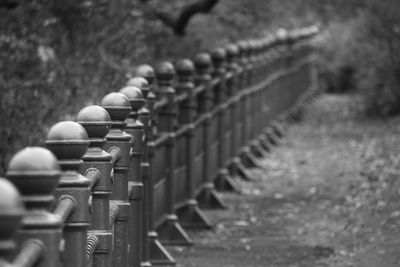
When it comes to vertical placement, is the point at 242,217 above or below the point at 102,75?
below

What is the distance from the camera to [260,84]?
17.5m

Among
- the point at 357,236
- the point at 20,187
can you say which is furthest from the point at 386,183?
the point at 20,187

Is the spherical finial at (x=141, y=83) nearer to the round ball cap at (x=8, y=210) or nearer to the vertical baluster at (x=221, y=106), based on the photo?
the round ball cap at (x=8, y=210)

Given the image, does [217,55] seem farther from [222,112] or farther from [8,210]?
[8,210]

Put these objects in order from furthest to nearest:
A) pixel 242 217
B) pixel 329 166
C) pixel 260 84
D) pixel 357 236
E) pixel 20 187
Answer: pixel 260 84 → pixel 329 166 → pixel 242 217 → pixel 357 236 → pixel 20 187

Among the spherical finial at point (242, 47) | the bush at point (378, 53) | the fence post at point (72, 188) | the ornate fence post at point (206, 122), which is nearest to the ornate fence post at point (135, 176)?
the fence post at point (72, 188)

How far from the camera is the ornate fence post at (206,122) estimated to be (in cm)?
1121

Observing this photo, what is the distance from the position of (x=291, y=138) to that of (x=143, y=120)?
13.0 meters

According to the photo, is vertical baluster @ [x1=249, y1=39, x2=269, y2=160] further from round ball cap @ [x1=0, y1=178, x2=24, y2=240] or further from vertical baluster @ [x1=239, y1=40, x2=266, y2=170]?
round ball cap @ [x1=0, y1=178, x2=24, y2=240]

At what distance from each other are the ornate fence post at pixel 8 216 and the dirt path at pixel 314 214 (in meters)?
5.84

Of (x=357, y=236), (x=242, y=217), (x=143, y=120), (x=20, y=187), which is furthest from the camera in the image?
(x=242, y=217)

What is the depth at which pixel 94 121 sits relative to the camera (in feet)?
15.9

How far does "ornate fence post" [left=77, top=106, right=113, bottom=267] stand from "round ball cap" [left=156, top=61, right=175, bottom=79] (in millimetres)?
3881

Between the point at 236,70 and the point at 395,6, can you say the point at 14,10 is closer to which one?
the point at 236,70
